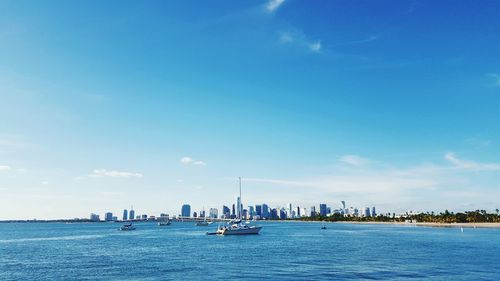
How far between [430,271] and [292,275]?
2137 cm

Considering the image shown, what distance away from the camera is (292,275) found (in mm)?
54969

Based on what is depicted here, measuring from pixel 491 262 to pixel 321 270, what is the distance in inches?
1314

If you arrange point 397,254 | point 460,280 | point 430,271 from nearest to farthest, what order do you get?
point 460,280 → point 430,271 → point 397,254

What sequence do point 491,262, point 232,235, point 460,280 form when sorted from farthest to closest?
point 232,235 < point 491,262 < point 460,280

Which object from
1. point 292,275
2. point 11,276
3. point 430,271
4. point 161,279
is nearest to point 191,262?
point 161,279

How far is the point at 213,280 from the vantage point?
5212 cm

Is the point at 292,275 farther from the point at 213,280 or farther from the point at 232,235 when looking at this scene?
the point at 232,235

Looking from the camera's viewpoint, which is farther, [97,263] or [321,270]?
[97,263]

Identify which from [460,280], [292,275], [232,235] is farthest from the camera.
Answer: [232,235]

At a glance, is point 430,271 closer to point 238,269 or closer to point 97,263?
point 238,269

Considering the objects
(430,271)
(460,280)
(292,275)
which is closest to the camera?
(460,280)

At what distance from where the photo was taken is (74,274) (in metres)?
59.4

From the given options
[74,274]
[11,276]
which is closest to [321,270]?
[74,274]

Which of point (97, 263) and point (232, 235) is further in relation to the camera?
point (232, 235)
